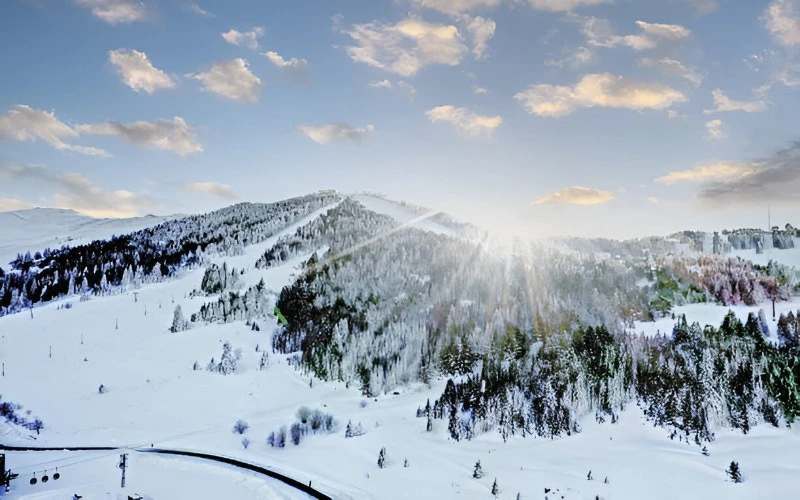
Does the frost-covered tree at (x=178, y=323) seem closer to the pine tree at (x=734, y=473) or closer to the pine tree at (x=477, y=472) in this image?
the pine tree at (x=477, y=472)

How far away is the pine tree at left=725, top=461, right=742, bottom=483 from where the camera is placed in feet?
182

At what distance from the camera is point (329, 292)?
153250 mm

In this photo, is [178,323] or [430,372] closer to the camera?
[430,372]

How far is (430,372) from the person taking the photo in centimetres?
11319

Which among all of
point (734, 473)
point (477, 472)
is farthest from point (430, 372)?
point (734, 473)

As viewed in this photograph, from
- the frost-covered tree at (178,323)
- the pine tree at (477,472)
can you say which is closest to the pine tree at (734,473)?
the pine tree at (477,472)

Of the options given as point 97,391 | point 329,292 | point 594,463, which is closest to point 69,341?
point 97,391

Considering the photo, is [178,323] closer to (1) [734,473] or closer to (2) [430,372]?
(2) [430,372]

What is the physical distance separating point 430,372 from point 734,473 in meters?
64.6

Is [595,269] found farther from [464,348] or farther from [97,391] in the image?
[97,391]

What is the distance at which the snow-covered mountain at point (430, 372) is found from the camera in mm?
65562

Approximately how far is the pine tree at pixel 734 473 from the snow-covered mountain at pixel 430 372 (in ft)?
3.41

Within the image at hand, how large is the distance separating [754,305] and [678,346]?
5020cm

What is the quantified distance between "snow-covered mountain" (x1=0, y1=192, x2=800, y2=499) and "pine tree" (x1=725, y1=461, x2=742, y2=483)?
104 centimetres
